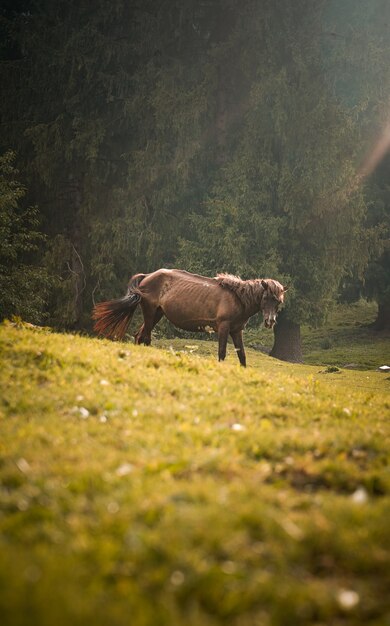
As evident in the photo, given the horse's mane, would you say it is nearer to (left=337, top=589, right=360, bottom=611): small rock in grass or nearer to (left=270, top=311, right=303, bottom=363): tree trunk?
(left=337, top=589, right=360, bottom=611): small rock in grass

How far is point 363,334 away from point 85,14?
28.7m

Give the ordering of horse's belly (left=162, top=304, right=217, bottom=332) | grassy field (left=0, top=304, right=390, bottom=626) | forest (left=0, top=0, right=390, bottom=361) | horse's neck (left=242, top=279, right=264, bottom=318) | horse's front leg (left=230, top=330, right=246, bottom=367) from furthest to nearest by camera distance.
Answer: forest (left=0, top=0, right=390, bottom=361) → horse's belly (left=162, top=304, right=217, bottom=332) → horse's neck (left=242, top=279, right=264, bottom=318) → horse's front leg (left=230, top=330, right=246, bottom=367) → grassy field (left=0, top=304, right=390, bottom=626)

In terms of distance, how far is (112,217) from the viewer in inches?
1013

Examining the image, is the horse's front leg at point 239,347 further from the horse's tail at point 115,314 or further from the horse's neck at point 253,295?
the horse's tail at point 115,314

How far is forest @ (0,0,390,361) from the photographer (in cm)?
2458

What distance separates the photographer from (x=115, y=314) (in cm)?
1401

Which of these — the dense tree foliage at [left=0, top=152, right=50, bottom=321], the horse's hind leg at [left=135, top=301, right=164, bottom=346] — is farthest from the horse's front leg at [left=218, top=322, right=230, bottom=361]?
the dense tree foliage at [left=0, top=152, right=50, bottom=321]

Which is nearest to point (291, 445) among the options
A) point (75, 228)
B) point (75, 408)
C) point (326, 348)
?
point (75, 408)

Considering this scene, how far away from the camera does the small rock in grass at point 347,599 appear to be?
109 inches

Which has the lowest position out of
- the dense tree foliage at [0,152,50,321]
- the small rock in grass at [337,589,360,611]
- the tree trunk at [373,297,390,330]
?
the tree trunk at [373,297,390,330]

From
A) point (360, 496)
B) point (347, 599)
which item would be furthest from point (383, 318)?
point (347, 599)

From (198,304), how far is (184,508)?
32.7 ft

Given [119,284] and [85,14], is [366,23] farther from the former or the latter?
[119,284]

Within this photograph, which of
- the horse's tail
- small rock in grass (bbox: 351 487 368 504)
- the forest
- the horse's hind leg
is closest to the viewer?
small rock in grass (bbox: 351 487 368 504)
